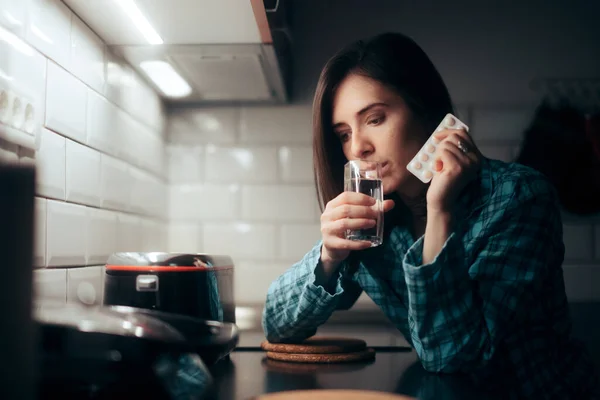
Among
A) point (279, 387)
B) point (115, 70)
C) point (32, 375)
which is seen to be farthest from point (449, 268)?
point (115, 70)

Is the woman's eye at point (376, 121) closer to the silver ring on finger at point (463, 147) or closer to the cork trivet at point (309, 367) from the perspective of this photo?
the silver ring on finger at point (463, 147)

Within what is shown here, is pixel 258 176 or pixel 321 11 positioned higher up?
pixel 321 11

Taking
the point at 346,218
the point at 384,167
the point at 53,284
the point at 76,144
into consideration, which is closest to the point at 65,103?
the point at 76,144

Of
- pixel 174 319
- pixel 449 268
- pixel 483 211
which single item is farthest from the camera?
pixel 483 211

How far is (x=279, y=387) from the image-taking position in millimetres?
795

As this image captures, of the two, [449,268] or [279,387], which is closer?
[279,387]

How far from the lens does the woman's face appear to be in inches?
48.1

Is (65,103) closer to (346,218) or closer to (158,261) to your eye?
(158,261)

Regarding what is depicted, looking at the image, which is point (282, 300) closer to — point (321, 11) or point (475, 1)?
point (321, 11)

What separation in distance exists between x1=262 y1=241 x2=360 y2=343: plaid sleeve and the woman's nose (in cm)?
20

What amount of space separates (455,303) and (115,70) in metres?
0.86

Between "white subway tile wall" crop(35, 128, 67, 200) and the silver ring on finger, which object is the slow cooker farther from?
the silver ring on finger

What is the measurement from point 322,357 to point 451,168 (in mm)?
368

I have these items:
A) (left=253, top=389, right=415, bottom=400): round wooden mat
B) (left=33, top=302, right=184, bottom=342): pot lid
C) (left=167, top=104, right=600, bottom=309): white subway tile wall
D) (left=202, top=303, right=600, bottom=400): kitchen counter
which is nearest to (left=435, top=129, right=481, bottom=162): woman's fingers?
(left=202, top=303, right=600, bottom=400): kitchen counter
